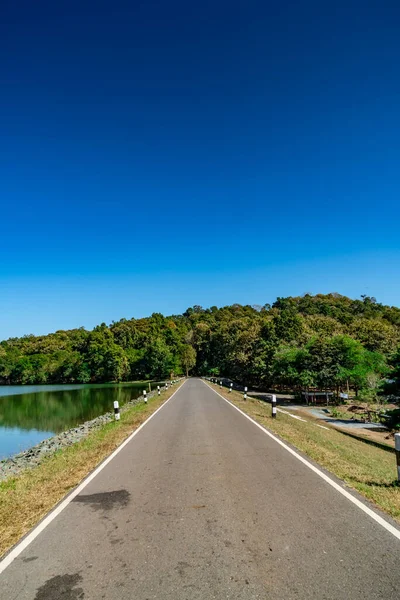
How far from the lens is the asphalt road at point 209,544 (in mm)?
3426

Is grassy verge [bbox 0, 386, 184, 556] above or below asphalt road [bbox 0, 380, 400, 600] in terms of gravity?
below

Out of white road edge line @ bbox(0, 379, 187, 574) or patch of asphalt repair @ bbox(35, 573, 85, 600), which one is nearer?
patch of asphalt repair @ bbox(35, 573, 85, 600)

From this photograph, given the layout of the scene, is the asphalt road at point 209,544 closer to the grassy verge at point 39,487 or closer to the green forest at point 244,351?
the grassy verge at point 39,487

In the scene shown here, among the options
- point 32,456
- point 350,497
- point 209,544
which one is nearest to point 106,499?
point 209,544

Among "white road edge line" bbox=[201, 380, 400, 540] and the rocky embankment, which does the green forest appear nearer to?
"white road edge line" bbox=[201, 380, 400, 540]

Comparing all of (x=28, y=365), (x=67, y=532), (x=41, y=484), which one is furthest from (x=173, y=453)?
(x=28, y=365)

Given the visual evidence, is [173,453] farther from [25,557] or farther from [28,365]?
[28,365]

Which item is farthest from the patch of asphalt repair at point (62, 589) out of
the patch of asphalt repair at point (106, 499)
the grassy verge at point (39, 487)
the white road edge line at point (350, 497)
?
the white road edge line at point (350, 497)

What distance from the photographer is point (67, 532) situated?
4.84 meters

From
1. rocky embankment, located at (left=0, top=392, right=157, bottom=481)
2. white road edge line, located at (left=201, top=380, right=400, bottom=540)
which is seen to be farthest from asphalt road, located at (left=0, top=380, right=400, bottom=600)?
rocky embankment, located at (left=0, top=392, right=157, bottom=481)

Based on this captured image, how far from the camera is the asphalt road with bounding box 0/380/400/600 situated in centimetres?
343

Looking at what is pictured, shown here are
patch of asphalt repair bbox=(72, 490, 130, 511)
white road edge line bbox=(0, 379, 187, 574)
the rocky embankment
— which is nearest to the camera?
white road edge line bbox=(0, 379, 187, 574)

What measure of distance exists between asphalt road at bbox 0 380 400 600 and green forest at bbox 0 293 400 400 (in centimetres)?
1881

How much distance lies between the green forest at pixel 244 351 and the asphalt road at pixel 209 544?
1881 centimetres
